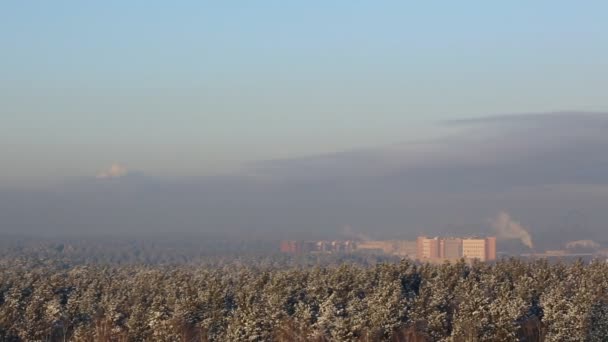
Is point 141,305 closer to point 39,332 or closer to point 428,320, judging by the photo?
point 39,332

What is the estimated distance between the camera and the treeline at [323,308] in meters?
67.6

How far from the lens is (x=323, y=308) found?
73.6 m

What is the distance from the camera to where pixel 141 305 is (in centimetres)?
8306

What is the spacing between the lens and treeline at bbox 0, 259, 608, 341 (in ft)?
222

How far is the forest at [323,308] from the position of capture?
222ft

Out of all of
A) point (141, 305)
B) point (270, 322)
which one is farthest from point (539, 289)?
point (141, 305)

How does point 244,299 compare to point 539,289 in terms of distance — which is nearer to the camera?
point 244,299

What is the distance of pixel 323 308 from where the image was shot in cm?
7362

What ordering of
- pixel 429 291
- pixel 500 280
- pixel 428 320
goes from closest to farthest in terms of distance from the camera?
pixel 428 320 → pixel 429 291 → pixel 500 280

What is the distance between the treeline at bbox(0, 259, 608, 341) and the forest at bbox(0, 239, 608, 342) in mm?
109

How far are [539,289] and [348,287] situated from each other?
56.4 ft

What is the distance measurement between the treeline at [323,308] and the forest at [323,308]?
11 cm

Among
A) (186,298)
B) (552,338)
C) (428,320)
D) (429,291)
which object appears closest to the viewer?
(552,338)

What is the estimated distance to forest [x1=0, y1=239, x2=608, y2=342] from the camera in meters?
67.6
